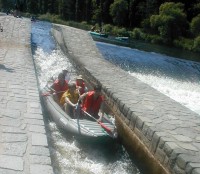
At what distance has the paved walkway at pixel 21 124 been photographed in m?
5.39

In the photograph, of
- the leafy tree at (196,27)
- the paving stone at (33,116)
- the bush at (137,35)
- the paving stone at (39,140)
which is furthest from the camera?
the bush at (137,35)

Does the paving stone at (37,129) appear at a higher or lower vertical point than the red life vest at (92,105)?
higher

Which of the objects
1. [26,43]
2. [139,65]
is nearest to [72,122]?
[26,43]

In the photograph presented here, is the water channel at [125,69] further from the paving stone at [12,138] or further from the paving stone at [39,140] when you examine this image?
the paving stone at [12,138]

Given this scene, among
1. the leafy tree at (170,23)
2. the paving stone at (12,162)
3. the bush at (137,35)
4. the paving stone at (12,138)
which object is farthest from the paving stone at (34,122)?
the bush at (137,35)

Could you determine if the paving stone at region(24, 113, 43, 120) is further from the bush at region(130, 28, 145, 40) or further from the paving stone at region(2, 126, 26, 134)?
the bush at region(130, 28, 145, 40)

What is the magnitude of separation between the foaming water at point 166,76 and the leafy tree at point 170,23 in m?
29.5

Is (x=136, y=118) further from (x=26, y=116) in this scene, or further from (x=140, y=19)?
(x=140, y=19)

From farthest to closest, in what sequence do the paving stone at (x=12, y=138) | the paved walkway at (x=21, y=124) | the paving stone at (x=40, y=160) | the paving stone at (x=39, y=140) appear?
the paving stone at (x=39, y=140) < the paving stone at (x=12, y=138) < the paving stone at (x=40, y=160) < the paved walkway at (x=21, y=124)

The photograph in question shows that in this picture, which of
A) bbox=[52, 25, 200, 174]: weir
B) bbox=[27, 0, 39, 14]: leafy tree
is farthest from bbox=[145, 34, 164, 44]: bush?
bbox=[27, 0, 39, 14]: leafy tree

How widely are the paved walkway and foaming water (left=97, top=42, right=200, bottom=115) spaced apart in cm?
728

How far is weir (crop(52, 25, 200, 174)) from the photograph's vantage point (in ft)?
22.7

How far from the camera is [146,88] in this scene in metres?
12.9

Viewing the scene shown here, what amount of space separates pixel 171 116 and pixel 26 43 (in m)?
11.9
